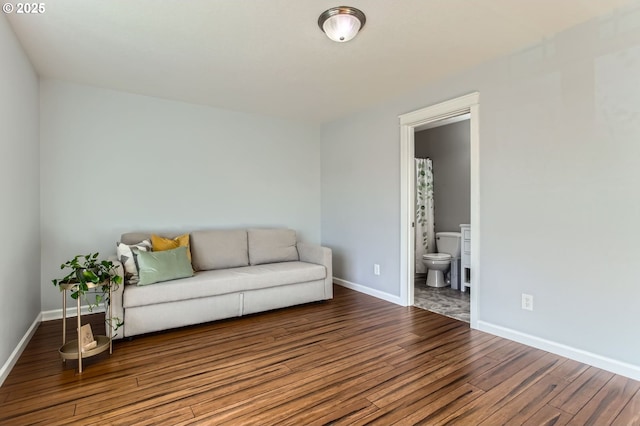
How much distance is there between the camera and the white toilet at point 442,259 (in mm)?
4465

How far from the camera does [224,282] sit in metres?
3.16

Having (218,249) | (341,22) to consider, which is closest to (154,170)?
(218,249)

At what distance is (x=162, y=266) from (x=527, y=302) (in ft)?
10.2

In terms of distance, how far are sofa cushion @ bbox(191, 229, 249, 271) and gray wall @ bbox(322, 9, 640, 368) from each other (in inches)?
101

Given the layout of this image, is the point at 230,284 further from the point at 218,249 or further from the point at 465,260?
the point at 465,260

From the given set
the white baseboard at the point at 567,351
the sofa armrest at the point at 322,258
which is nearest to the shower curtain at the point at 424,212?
the sofa armrest at the point at 322,258

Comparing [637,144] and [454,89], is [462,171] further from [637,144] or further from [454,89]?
[637,144]

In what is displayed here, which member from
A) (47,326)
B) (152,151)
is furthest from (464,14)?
(47,326)

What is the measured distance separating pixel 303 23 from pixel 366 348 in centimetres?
242

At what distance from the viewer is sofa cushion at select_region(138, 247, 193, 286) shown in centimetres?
286

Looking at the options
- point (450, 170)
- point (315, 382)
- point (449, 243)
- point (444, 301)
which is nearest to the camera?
point (315, 382)

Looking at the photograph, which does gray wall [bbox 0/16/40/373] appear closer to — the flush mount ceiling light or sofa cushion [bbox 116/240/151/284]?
sofa cushion [bbox 116/240/151/284]

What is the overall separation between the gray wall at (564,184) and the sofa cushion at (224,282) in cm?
180

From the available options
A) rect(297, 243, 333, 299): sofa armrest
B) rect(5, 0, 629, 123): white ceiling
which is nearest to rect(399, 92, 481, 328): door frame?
rect(5, 0, 629, 123): white ceiling
